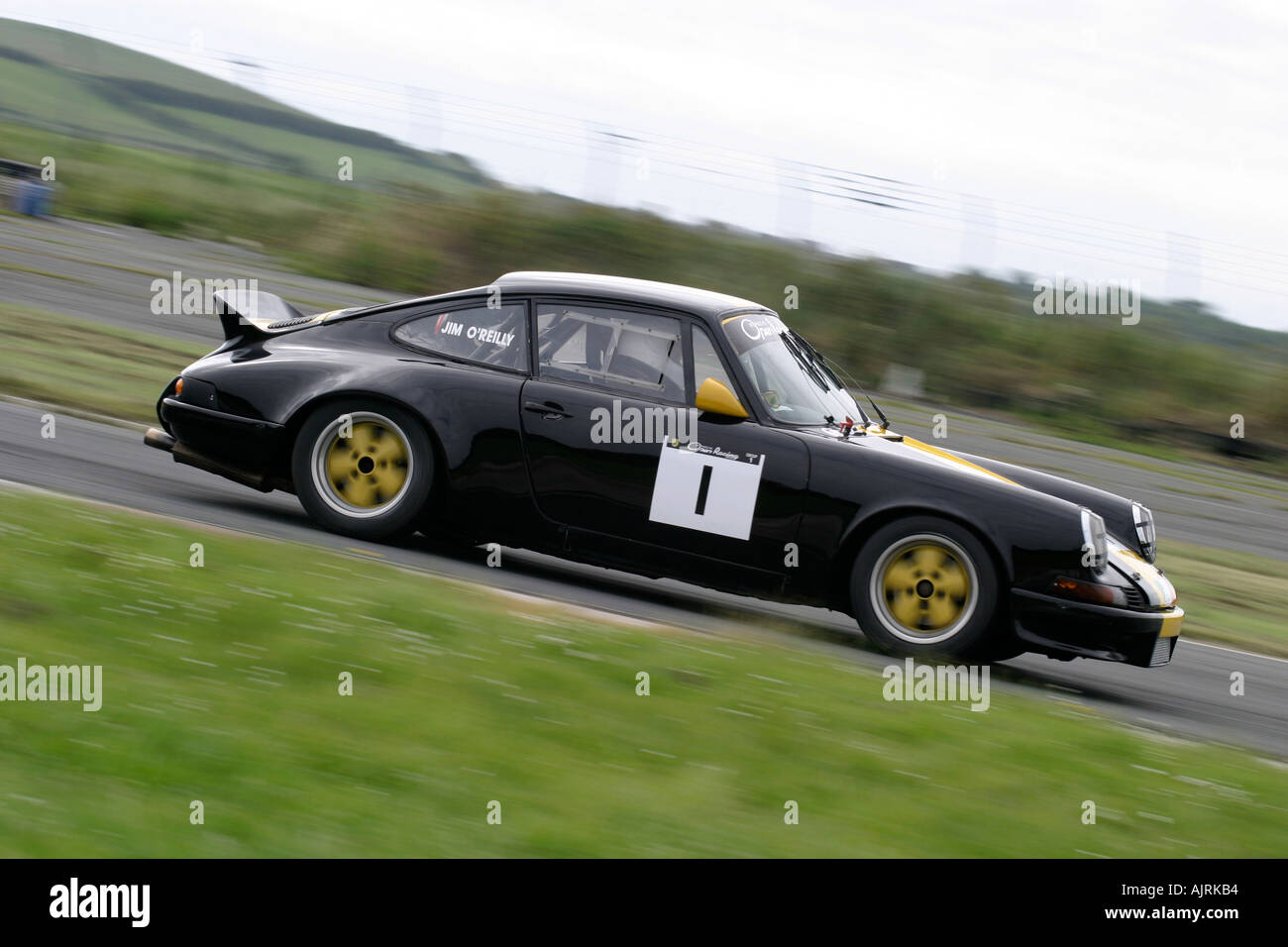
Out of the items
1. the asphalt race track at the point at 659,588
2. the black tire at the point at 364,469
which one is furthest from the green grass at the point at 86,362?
the black tire at the point at 364,469

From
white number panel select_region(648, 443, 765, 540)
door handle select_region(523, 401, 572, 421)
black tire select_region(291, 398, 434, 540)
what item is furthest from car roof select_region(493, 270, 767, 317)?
black tire select_region(291, 398, 434, 540)

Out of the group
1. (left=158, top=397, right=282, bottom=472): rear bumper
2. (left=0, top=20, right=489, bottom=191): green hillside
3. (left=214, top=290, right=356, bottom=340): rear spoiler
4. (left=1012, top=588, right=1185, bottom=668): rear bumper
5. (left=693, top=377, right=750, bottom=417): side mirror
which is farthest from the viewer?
(left=0, top=20, right=489, bottom=191): green hillside

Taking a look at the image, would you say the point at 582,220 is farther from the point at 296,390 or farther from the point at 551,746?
the point at 551,746

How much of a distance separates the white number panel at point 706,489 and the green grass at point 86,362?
488 centimetres

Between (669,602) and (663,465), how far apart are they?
3.07ft

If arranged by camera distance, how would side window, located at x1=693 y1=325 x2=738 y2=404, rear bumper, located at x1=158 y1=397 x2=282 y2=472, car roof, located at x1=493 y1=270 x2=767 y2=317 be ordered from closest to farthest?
side window, located at x1=693 y1=325 x2=738 y2=404 → car roof, located at x1=493 y1=270 x2=767 y2=317 → rear bumper, located at x1=158 y1=397 x2=282 y2=472

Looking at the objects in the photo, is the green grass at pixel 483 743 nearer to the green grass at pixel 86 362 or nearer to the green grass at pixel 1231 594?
the green grass at pixel 1231 594

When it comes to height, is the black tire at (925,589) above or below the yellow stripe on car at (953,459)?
below

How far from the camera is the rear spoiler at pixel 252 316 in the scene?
732 centimetres

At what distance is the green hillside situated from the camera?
23.5m

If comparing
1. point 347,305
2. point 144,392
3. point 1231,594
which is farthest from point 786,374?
point 347,305

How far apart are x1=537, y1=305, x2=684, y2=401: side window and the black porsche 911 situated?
0.03 feet

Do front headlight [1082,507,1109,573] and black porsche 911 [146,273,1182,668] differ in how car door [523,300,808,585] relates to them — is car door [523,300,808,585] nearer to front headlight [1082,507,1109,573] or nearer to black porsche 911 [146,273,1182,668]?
black porsche 911 [146,273,1182,668]
